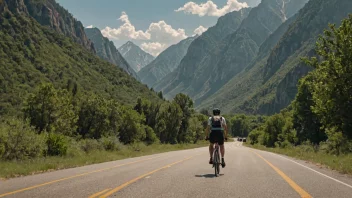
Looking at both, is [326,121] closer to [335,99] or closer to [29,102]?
[335,99]

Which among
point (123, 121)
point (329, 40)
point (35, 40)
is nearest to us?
point (329, 40)

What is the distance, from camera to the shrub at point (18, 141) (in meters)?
22.0

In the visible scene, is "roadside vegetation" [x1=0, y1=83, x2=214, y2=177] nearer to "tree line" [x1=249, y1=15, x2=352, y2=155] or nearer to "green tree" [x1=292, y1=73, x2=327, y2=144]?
"tree line" [x1=249, y1=15, x2=352, y2=155]

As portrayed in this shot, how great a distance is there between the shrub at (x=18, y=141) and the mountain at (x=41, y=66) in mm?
82483

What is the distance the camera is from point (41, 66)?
139 m

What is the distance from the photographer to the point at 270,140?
263 ft

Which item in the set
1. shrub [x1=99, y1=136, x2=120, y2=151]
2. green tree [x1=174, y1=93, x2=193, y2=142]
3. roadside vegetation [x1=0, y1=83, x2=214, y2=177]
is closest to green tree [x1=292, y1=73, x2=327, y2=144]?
roadside vegetation [x1=0, y1=83, x2=214, y2=177]

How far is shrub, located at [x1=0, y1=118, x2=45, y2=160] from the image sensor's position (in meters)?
22.0

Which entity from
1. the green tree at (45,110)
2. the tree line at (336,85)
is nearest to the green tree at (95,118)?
the green tree at (45,110)

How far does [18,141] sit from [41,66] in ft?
412

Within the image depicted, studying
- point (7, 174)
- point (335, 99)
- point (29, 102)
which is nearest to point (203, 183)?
point (7, 174)

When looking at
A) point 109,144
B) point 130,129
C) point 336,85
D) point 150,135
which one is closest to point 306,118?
point 336,85

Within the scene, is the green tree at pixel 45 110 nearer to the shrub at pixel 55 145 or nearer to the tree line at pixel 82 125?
the tree line at pixel 82 125

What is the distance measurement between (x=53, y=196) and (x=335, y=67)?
20.7m
